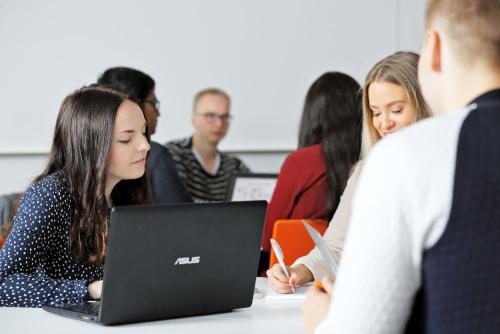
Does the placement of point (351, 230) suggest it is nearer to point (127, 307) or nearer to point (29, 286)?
point (127, 307)

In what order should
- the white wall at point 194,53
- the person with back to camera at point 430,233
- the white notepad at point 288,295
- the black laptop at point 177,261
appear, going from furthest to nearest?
the white wall at point 194,53 → the white notepad at point 288,295 → the black laptop at point 177,261 → the person with back to camera at point 430,233

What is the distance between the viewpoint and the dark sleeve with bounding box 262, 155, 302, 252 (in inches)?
134

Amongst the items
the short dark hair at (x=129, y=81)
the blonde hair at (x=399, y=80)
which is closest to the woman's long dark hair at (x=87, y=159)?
the blonde hair at (x=399, y=80)

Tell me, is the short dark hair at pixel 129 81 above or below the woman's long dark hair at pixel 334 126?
above

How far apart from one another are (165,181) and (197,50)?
1566 mm

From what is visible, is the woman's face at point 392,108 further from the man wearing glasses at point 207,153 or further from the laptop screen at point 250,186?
the man wearing glasses at point 207,153

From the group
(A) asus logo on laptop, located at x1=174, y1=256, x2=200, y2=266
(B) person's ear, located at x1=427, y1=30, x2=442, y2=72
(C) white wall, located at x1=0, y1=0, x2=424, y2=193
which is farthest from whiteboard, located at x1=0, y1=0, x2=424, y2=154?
(B) person's ear, located at x1=427, y1=30, x2=442, y2=72

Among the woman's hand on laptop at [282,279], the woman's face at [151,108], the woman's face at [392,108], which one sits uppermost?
the woman's face at [392,108]

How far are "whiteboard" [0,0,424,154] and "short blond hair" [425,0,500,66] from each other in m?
4.20

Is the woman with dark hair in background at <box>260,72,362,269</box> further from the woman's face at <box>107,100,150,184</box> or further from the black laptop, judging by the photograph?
the black laptop

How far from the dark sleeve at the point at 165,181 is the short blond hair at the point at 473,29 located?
292cm

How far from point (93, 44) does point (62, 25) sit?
9.1 inches

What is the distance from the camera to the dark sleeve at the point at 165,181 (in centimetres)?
403

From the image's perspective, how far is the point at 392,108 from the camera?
2.56 meters
